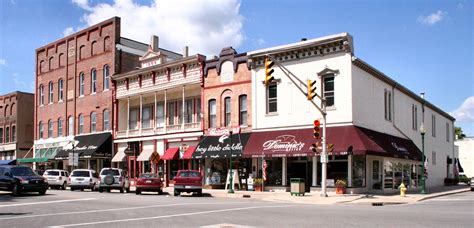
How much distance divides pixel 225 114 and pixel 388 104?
1179cm

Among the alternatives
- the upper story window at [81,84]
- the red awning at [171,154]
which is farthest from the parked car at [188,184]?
the upper story window at [81,84]

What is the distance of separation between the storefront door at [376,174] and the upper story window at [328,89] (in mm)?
4605

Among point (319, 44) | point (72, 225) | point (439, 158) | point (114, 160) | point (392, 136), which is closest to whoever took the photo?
point (72, 225)

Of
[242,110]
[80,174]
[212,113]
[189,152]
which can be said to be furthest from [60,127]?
[242,110]

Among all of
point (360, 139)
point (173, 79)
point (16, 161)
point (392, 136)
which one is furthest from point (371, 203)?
point (16, 161)

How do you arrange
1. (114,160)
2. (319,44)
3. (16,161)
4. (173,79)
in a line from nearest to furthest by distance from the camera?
(319,44) < (173,79) < (114,160) < (16,161)

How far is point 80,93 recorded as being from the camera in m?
50.1

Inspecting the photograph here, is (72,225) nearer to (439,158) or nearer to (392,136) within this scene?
(392,136)

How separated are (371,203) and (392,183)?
33.9ft

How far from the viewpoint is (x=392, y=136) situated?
36.3 metres

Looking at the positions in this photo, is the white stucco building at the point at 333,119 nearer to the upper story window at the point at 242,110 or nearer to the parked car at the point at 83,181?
the upper story window at the point at 242,110

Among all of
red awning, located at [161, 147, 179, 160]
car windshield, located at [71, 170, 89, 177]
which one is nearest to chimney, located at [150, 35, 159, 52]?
red awning, located at [161, 147, 179, 160]

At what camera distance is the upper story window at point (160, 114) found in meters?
→ 43.1

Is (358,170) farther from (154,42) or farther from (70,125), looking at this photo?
(70,125)
